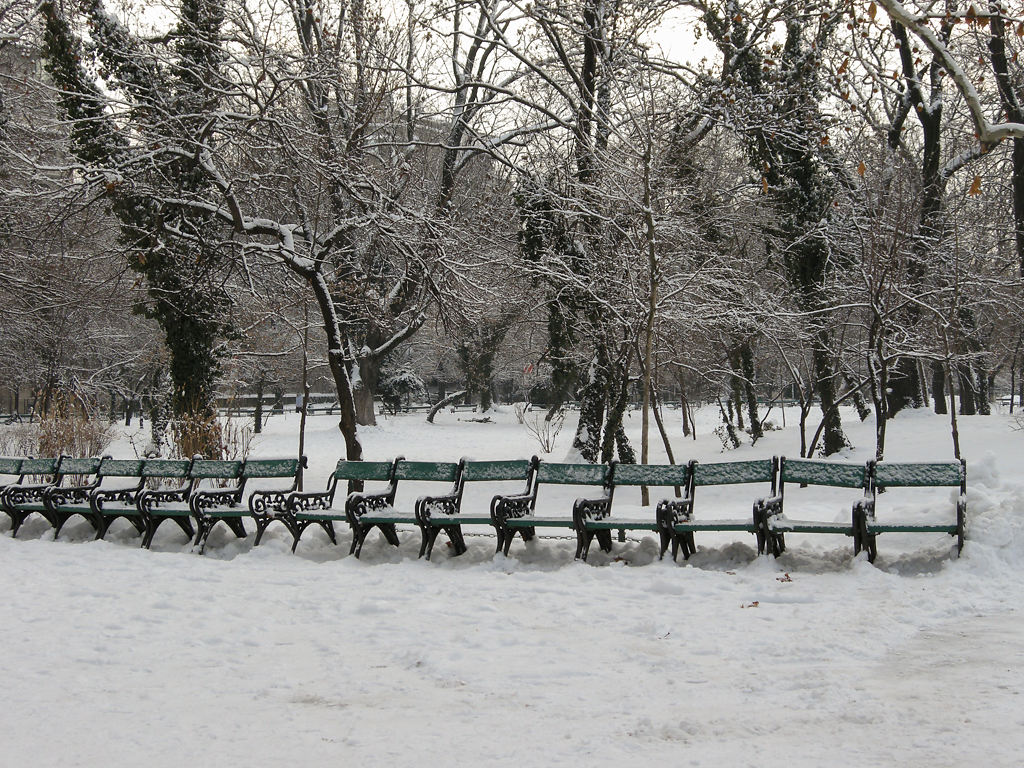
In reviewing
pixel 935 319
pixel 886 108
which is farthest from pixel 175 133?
pixel 886 108

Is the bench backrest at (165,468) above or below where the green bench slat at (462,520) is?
above

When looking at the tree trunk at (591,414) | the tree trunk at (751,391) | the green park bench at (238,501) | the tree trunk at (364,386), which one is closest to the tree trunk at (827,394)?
the tree trunk at (751,391)

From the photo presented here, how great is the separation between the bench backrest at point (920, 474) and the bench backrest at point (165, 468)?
6.69m

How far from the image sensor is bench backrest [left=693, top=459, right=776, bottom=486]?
7.59 meters

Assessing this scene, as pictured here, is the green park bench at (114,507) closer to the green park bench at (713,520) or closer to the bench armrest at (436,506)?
the bench armrest at (436,506)

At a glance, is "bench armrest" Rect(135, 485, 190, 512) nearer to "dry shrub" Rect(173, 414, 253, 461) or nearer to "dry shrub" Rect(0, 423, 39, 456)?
"dry shrub" Rect(173, 414, 253, 461)

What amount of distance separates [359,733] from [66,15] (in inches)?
584

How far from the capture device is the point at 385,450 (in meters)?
25.1

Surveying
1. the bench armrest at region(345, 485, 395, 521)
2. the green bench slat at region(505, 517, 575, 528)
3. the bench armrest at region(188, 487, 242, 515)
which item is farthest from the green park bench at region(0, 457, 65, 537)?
A: the green bench slat at region(505, 517, 575, 528)

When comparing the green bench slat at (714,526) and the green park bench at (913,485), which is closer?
the green park bench at (913,485)

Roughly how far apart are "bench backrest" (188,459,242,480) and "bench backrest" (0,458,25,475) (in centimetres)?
258

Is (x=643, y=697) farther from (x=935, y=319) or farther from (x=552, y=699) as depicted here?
(x=935, y=319)

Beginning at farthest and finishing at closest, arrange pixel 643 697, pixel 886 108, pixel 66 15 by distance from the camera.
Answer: pixel 886 108 → pixel 66 15 → pixel 643 697

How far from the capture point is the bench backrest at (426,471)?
8.71 m
